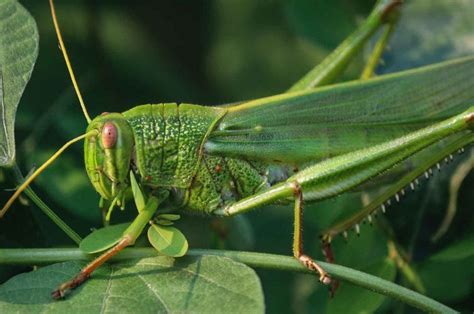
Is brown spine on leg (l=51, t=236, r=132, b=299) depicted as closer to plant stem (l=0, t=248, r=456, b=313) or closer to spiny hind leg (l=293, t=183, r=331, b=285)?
plant stem (l=0, t=248, r=456, b=313)

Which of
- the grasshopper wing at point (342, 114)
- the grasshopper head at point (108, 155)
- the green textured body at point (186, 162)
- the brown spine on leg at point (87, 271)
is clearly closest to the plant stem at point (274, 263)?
the brown spine on leg at point (87, 271)

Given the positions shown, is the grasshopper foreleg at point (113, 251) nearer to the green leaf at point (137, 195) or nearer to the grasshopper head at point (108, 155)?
the green leaf at point (137, 195)

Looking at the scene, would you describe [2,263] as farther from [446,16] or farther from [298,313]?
[446,16]

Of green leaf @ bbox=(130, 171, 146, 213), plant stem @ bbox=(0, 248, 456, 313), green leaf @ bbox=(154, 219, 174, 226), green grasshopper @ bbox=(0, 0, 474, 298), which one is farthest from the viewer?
green grasshopper @ bbox=(0, 0, 474, 298)

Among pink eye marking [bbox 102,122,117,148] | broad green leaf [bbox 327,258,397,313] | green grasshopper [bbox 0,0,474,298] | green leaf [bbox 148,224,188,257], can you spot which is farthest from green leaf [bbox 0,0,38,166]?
broad green leaf [bbox 327,258,397,313]

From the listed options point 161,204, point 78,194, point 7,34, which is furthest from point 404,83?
point 7,34
